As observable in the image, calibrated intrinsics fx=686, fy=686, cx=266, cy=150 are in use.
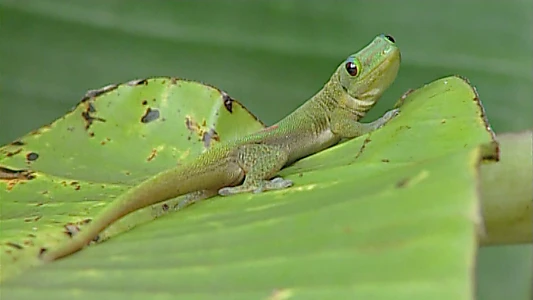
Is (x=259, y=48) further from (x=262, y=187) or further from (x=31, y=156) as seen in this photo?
(x=262, y=187)

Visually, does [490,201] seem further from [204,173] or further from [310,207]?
[204,173]

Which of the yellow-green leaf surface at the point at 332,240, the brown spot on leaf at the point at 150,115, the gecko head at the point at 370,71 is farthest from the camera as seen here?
the gecko head at the point at 370,71

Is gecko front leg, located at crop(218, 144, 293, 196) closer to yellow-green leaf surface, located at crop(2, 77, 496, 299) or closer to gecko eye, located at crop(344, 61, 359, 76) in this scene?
yellow-green leaf surface, located at crop(2, 77, 496, 299)

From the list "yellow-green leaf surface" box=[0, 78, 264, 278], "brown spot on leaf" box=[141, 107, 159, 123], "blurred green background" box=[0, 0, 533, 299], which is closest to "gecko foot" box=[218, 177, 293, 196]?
"yellow-green leaf surface" box=[0, 78, 264, 278]

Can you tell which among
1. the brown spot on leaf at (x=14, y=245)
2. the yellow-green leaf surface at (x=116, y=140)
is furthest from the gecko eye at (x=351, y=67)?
the brown spot on leaf at (x=14, y=245)

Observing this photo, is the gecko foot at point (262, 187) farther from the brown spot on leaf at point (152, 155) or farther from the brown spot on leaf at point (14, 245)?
the brown spot on leaf at point (14, 245)

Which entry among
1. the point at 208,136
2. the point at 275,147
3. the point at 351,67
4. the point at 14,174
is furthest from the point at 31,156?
the point at 351,67

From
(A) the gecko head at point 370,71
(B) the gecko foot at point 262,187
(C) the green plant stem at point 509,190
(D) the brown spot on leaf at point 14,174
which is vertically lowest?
(C) the green plant stem at point 509,190
